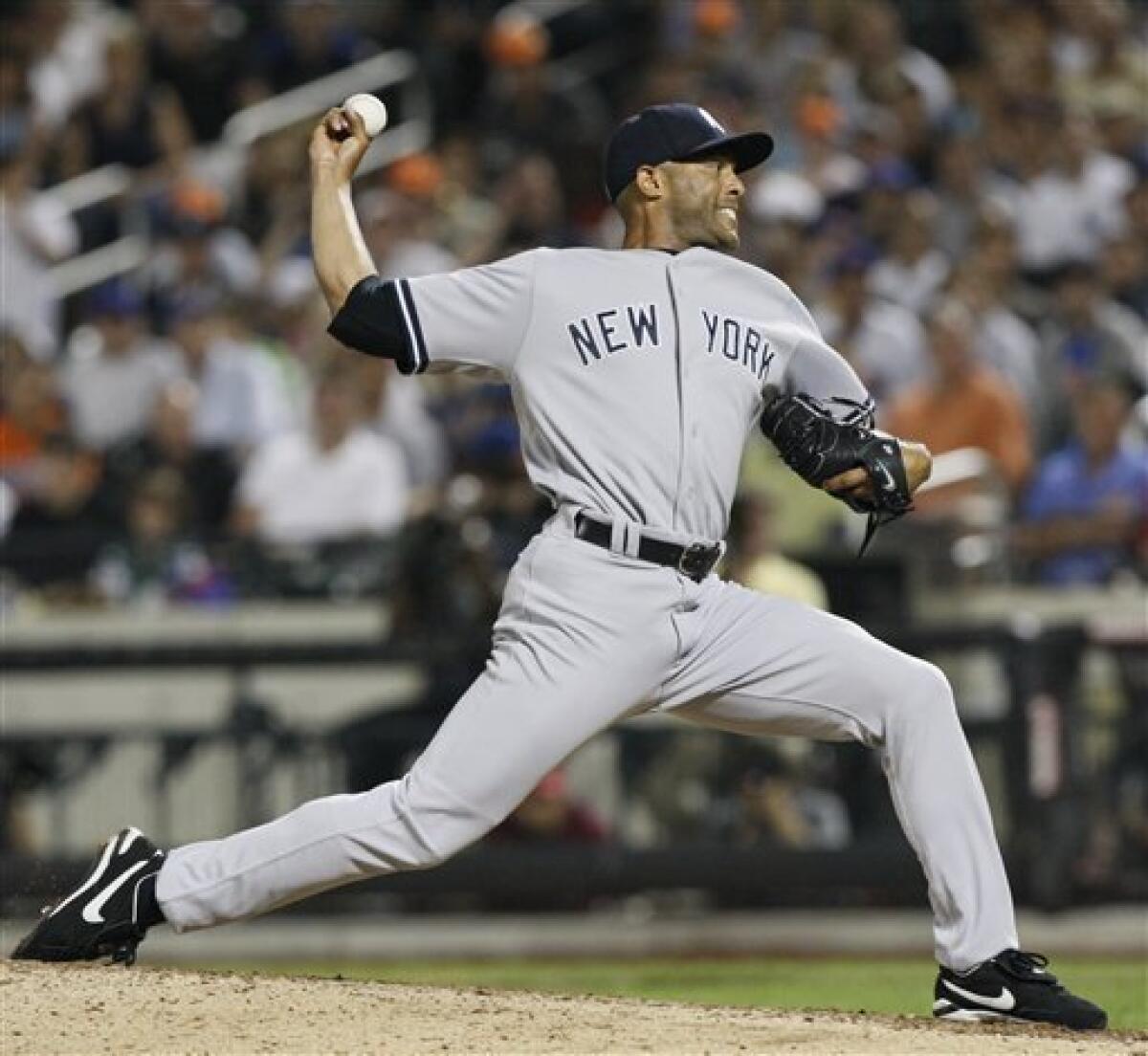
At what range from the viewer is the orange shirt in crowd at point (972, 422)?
11.6 m

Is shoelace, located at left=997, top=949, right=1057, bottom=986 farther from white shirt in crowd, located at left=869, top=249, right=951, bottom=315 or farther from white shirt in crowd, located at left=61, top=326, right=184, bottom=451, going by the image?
white shirt in crowd, located at left=869, top=249, right=951, bottom=315

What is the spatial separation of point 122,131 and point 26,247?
3.96ft

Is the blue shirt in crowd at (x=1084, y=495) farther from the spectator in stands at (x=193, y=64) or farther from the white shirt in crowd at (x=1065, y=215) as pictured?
the spectator in stands at (x=193, y=64)

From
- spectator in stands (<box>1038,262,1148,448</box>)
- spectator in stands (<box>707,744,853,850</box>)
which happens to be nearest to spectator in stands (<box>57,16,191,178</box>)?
spectator in stands (<box>1038,262,1148,448</box>)

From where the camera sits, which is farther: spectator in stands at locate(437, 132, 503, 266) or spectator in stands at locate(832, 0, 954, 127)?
spectator in stands at locate(832, 0, 954, 127)

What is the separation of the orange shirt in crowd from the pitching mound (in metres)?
6.07

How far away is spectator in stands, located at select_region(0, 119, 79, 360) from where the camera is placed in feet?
42.0

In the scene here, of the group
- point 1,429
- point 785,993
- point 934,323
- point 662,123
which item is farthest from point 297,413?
point 662,123

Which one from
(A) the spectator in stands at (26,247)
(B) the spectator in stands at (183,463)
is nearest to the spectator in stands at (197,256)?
(A) the spectator in stands at (26,247)

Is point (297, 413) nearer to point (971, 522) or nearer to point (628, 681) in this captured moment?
point (971, 522)

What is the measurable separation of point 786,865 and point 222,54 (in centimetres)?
663

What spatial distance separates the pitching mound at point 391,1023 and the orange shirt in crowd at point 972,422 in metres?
6.07

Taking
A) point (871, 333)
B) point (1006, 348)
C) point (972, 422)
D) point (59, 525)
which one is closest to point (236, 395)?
point (59, 525)

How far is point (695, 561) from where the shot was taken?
5.57 metres
